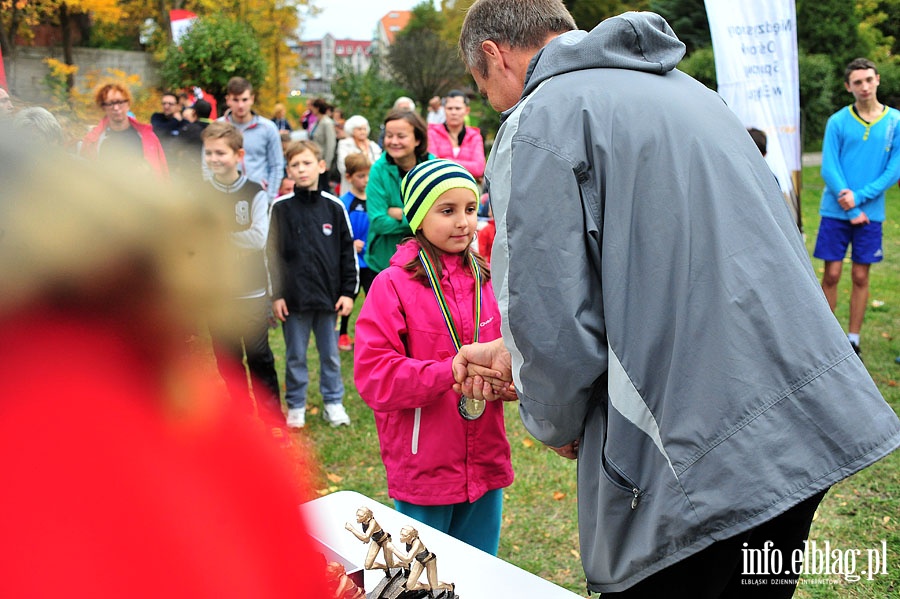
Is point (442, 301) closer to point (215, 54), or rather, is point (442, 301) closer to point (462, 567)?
point (462, 567)

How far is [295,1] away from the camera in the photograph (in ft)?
91.1

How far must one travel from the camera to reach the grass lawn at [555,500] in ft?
11.5

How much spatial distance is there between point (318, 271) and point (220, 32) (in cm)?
948

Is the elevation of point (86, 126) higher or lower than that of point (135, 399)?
higher

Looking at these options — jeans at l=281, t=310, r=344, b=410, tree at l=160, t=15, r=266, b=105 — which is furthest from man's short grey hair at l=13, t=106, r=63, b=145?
tree at l=160, t=15, r=266, b=105

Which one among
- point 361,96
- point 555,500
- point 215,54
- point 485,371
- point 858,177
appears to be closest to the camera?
point 485,371

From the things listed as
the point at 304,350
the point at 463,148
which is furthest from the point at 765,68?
the point at 304,350

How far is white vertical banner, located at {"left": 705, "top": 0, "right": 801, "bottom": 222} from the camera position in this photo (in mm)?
5945

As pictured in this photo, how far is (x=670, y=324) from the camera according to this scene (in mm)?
1653

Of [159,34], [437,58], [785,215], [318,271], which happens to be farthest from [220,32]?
[437,58]

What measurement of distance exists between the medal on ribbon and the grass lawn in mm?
504

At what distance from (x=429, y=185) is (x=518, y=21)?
881 mm

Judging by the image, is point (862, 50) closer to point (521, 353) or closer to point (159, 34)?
point (159, 34)

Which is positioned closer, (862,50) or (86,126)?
(86,126)
